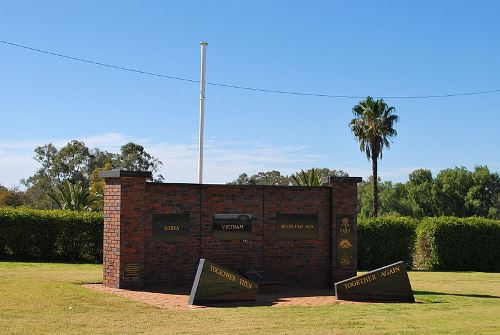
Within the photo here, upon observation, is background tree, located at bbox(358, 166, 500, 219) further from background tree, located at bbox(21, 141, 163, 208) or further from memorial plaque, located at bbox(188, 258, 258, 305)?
memorial plaque, located at bbox(188, 258, 258, 305)

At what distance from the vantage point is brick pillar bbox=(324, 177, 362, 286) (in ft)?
56.0

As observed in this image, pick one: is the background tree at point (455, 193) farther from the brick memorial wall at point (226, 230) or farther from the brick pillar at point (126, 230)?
the brick pillar at point (126, 230)

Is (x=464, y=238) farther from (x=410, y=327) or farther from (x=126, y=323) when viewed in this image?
(x=126, y=323)

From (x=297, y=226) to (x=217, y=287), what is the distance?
4161 mm

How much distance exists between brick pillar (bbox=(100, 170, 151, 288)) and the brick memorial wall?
0.9 inches

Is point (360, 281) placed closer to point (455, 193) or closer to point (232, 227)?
point (232, 227)

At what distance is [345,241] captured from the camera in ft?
56.3

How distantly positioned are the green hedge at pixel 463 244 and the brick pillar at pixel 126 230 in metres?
16.9

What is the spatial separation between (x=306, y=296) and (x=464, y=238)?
15.6 meters

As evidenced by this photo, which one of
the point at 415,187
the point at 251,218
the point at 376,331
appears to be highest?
the point at 415,187

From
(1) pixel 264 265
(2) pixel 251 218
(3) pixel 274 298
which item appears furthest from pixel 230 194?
(3) pixel 274 298

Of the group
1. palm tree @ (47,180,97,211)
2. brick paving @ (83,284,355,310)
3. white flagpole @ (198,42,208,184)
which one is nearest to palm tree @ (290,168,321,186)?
palm tree @ (47,180,97,211)

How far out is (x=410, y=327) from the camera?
10297mm

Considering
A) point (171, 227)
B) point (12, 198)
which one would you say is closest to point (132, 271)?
point (171, 227)
